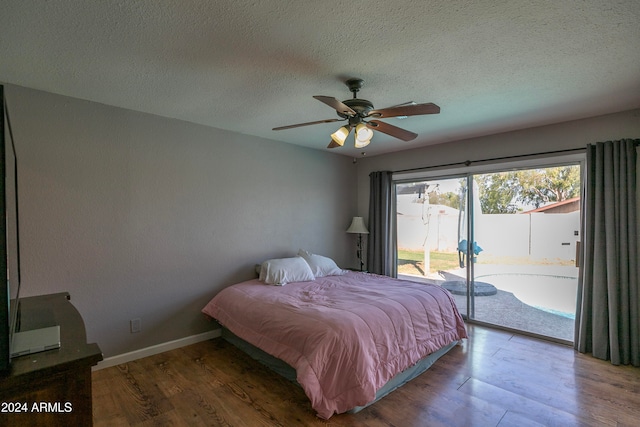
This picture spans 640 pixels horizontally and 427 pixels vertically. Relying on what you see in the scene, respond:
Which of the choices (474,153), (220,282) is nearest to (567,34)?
(474,153)

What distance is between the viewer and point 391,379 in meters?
2.38

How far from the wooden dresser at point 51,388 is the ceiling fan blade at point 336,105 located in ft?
5.64

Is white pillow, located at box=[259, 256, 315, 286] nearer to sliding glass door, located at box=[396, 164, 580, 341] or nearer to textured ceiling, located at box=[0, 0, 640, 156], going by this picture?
textured ceiling, located at box=[0, 0, 640, 156]

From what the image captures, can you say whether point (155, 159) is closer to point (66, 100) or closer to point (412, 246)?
point (66, 100)

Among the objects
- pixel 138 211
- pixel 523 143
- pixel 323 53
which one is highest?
pixel 323 53

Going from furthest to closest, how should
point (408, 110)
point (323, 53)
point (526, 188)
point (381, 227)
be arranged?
point (381, 227) → point (526, 188) → point (408, 110) → point (323, 53)

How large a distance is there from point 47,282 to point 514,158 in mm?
4908

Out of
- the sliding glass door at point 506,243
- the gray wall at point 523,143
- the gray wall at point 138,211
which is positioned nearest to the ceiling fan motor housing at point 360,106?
the gray wall at point 138,211

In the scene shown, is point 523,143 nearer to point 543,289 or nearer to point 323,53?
point 543,289

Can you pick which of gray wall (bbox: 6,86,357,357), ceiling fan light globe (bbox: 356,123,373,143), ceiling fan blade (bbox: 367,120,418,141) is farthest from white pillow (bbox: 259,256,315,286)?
ceiling fan blade (bbox: 367,120,418,141)

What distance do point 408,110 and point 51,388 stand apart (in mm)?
2265

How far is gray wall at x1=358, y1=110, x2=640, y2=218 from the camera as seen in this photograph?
9.75ft

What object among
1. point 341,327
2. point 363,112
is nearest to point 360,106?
point 363,112

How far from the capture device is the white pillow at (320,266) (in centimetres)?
397
